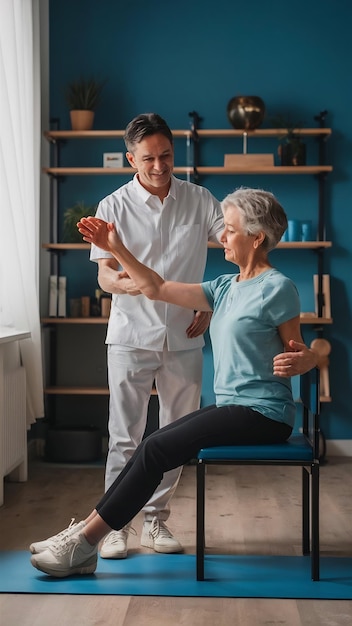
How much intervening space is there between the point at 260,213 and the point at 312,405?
2.21ft

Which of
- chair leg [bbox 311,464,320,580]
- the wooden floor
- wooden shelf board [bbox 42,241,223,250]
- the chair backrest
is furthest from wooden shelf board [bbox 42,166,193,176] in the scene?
chair leg [bbox 311,464,320,580]

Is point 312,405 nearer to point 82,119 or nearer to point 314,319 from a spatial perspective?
point 314,319

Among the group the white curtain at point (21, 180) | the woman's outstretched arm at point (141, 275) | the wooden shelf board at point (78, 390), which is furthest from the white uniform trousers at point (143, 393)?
the wooden shelf board at point (78, 390)

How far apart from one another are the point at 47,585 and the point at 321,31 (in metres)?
3.89

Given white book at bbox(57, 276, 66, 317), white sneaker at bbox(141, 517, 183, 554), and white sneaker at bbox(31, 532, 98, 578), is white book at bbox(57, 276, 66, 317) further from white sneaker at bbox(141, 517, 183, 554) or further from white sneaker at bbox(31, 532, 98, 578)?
white sneaker at bbox(31, 532, 98, 578)

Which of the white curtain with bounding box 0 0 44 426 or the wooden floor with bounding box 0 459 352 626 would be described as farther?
the white curtain with bounding box 0 0 44 426

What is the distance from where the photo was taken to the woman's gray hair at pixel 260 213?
300 cm

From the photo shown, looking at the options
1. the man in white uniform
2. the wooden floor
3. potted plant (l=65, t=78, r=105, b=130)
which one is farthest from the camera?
potted plant (l=65, t=78, r=105, b=130)

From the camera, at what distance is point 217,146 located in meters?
5.59

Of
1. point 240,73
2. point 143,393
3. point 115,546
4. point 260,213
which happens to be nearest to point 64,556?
point 115,546

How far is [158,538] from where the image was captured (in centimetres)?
331

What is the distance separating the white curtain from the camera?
452 centimetres

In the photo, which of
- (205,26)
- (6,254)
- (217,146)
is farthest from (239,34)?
(6,254)

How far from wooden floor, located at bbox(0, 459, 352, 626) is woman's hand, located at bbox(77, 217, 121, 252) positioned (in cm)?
110
